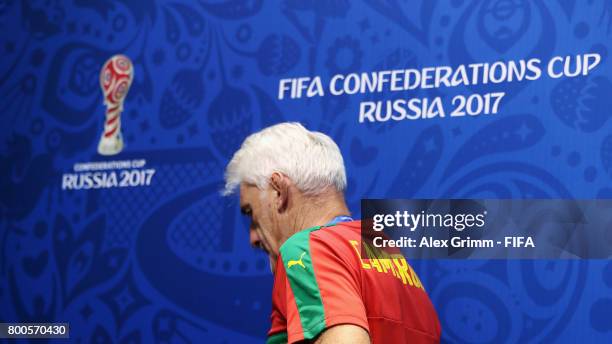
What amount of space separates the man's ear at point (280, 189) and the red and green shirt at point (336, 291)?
12 centimetres

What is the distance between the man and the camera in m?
1.11

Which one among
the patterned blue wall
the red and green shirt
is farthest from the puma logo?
the patterned blue wall

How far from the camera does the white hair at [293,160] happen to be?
133 centimetres

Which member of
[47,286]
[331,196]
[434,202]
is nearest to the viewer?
[331,196]

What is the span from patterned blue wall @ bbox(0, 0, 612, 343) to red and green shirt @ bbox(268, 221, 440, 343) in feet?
1.66

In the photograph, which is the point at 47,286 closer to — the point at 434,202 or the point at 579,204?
the point at 434,202

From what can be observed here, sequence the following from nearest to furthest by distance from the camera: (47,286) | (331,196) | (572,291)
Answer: (331,196) → (572,291) → (47,286)

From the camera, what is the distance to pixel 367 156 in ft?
6.05

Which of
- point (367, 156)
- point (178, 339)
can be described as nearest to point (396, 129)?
point (367, 156)

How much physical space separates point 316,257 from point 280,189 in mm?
229

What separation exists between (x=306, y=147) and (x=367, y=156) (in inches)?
19.8

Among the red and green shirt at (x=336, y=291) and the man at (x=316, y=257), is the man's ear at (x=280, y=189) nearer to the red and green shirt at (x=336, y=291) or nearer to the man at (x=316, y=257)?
the man at (x=316, y=257)

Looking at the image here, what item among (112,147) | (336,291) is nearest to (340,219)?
(336,291)

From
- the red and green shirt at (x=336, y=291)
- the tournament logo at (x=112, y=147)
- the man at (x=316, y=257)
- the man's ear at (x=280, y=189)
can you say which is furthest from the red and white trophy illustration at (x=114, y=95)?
the red and green shirt at (x=336, y=291)
